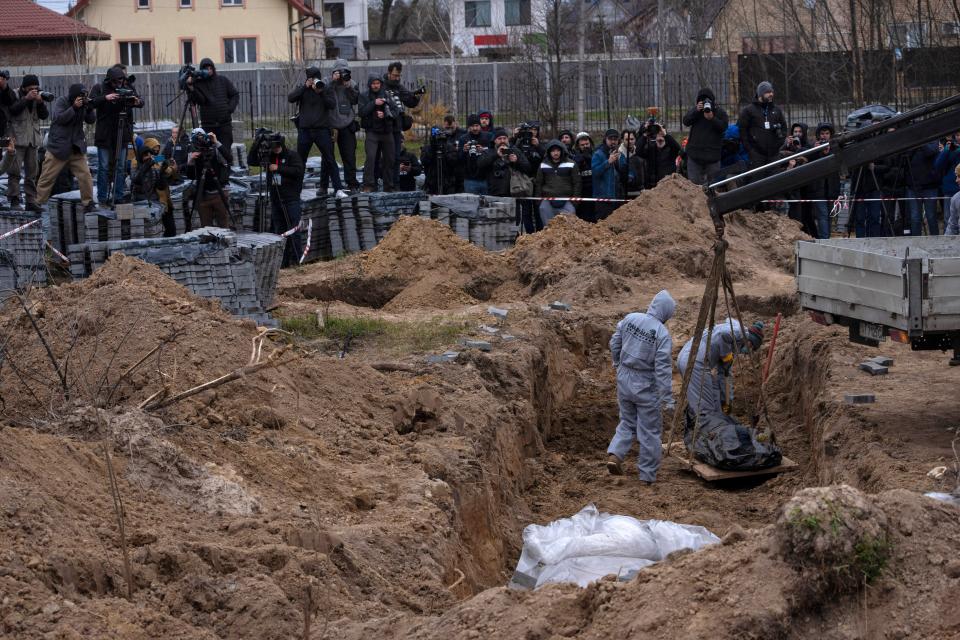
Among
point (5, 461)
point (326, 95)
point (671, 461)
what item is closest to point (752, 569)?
point (5, 461)

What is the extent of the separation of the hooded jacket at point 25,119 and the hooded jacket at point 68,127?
0.25m

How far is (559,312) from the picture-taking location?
15.3m

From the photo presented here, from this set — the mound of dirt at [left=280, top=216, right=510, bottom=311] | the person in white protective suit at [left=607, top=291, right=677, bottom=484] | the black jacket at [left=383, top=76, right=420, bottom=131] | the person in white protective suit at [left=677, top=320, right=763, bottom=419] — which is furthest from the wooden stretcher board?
the black jacket at [left=383, top=76, right=420, bottom=131]

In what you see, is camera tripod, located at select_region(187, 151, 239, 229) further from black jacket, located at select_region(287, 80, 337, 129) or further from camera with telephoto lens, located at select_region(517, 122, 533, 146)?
camera with telephoto lens, located at select_region(517, 122, 533, 146)

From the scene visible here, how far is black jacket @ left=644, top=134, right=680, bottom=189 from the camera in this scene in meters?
A: 19.8

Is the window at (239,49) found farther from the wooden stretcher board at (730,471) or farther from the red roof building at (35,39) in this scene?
the wooden stretcher board at (730,471)

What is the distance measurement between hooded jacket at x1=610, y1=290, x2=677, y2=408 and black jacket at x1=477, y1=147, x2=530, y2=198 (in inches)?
318

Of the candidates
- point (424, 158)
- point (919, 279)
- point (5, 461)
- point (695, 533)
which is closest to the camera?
point (5, 461)

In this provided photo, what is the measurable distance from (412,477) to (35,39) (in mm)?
41183

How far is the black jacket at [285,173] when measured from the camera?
17.1 metres

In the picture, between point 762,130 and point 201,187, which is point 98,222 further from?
point 762,130

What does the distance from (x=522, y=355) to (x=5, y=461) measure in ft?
22.3

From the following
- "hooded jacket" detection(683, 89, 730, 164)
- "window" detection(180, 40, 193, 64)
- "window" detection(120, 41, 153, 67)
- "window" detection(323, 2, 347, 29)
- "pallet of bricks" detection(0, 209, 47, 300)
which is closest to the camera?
"pallet of bricks" detection(0, 209, 47, 300)

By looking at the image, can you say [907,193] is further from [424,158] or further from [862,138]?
[862,138]
